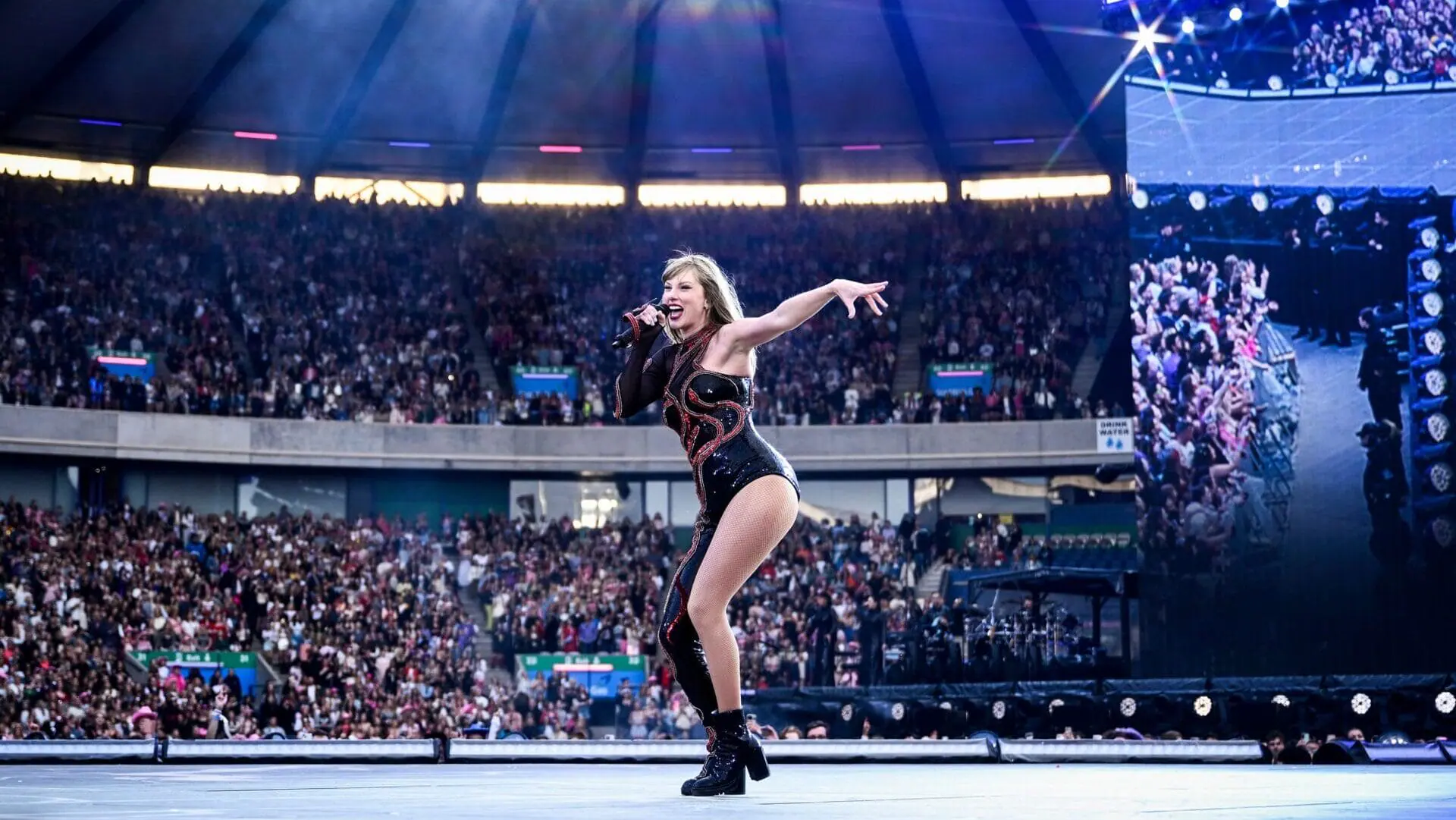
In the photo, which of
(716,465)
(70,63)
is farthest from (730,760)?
(70,63)

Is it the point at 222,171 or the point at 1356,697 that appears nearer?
the point at 1356,697

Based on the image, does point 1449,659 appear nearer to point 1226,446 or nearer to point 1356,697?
point 1356,697

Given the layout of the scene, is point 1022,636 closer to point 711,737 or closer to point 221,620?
point 221,620

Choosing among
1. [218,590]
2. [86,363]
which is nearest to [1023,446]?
[218,590]

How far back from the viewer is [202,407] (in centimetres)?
2900

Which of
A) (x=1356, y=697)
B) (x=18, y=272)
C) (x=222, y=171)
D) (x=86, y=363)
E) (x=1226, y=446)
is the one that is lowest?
(x=1356, y=697)

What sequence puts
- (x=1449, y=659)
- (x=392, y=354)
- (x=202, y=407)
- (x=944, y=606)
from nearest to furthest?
1. (x=1449, y=659)
2. (x=944, y=606)
3. (x=202, y=407)
4. (x=392, y=354)

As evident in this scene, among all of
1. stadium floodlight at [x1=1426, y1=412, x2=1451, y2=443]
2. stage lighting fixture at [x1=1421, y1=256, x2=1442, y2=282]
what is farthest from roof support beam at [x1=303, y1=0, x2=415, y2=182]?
stadium floodlight at [x1=1426, y1=412, x2=1451, y2=443]

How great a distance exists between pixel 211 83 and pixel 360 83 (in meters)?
2.96

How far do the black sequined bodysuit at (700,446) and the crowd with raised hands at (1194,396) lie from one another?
14.4 m

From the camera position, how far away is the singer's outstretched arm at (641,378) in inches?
239

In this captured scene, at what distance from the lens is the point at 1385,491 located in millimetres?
18516

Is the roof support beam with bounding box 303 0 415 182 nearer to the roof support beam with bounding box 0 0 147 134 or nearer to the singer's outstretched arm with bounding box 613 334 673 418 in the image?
the roof support beam with bounding box 0 0 147 134

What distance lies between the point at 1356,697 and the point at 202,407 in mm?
20329
